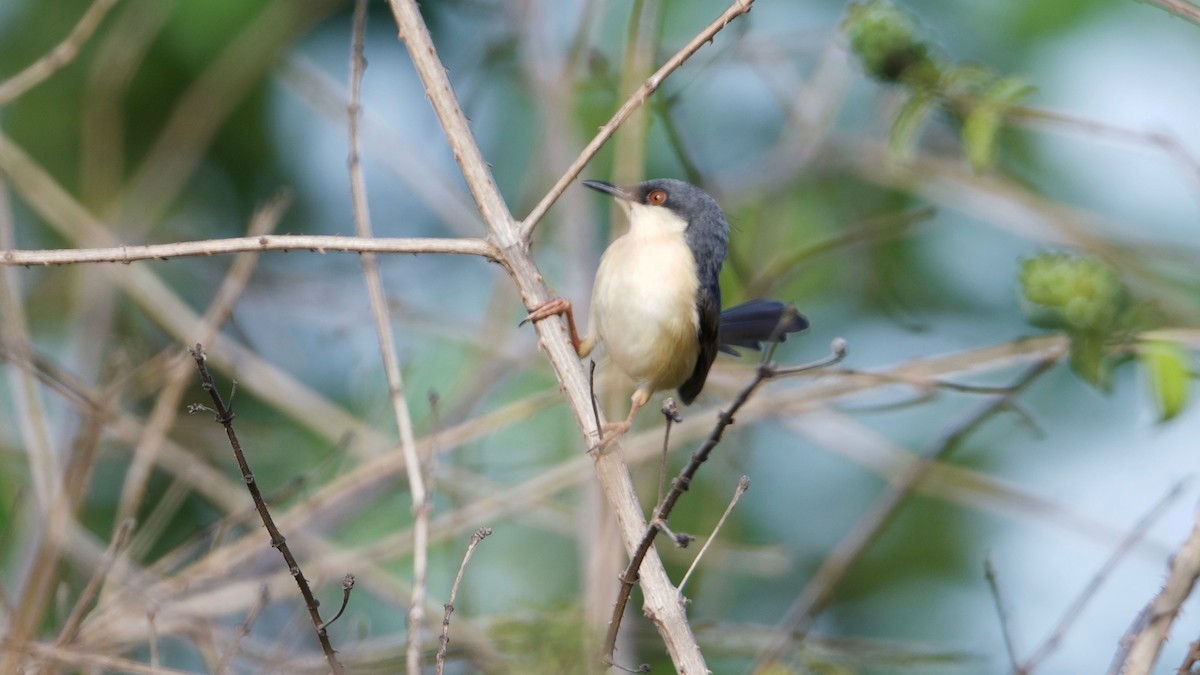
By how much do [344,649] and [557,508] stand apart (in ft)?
4.08

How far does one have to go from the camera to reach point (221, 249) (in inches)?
91.0

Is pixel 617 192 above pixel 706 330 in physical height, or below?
above

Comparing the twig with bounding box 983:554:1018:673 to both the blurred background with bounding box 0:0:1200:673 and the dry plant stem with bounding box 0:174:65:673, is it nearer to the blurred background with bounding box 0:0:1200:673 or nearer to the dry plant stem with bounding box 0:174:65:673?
the blurred background with bounding box 0:0:1200:673

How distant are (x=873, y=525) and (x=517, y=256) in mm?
1804

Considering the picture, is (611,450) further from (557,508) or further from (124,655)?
(124,655)

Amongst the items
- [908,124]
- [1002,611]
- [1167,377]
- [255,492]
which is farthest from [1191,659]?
[908,124]

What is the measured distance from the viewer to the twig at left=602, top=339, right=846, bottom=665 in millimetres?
1680

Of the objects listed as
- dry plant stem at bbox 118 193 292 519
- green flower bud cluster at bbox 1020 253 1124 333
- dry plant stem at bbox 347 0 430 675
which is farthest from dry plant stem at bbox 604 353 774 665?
dry plant stem at bbox 118 193 292 519

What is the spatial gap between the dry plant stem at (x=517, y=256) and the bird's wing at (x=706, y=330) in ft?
3.18

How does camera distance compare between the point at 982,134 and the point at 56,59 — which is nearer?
the point at 56,59

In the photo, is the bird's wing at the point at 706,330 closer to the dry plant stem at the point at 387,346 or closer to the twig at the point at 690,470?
the dry plant stem at the point at 387,346

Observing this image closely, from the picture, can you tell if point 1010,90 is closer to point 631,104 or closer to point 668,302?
point 668,302

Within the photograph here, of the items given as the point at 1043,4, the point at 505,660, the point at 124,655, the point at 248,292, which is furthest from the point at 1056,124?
the point at 1043,4

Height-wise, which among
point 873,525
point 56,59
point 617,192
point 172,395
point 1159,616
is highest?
point 56,59
